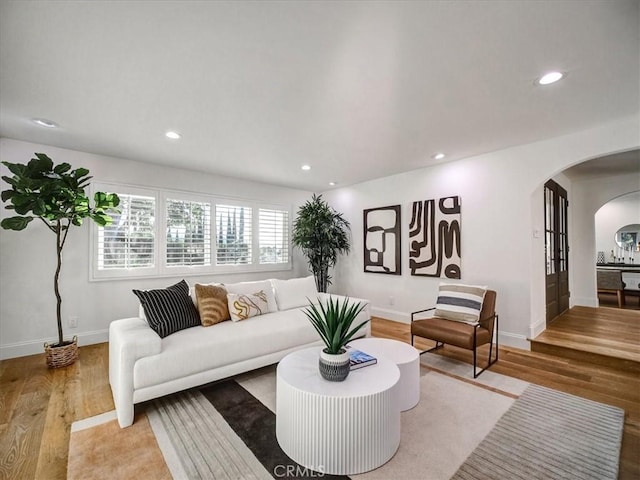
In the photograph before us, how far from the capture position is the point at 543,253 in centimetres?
396

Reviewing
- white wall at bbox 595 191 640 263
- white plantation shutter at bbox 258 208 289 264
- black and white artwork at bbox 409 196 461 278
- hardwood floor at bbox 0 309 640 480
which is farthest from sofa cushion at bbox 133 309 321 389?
white wall at bbox 595 191 640 263

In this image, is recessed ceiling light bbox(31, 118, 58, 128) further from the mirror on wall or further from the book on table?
the mirror on wall

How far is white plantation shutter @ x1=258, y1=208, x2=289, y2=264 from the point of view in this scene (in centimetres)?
557

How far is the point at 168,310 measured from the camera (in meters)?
2.67

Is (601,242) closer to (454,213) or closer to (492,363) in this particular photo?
(454,213)

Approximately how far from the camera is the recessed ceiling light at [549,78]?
82.7 inches

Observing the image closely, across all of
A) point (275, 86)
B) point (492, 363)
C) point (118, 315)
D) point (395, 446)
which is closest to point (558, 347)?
point (492, 363)

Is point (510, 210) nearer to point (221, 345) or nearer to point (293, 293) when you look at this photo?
point (293, 293)

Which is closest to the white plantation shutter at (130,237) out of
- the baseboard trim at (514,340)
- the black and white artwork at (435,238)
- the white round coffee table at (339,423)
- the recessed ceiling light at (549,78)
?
the white round coffee table at (339,423)

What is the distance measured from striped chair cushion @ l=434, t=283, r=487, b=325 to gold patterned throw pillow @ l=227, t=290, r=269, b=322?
6.96 feet

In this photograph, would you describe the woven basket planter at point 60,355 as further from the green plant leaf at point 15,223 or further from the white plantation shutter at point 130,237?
the green plant leaf at point 15,223

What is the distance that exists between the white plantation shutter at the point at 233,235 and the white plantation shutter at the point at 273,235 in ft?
0.90

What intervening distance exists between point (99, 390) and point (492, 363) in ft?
13.1

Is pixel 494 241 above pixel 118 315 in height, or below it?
above
